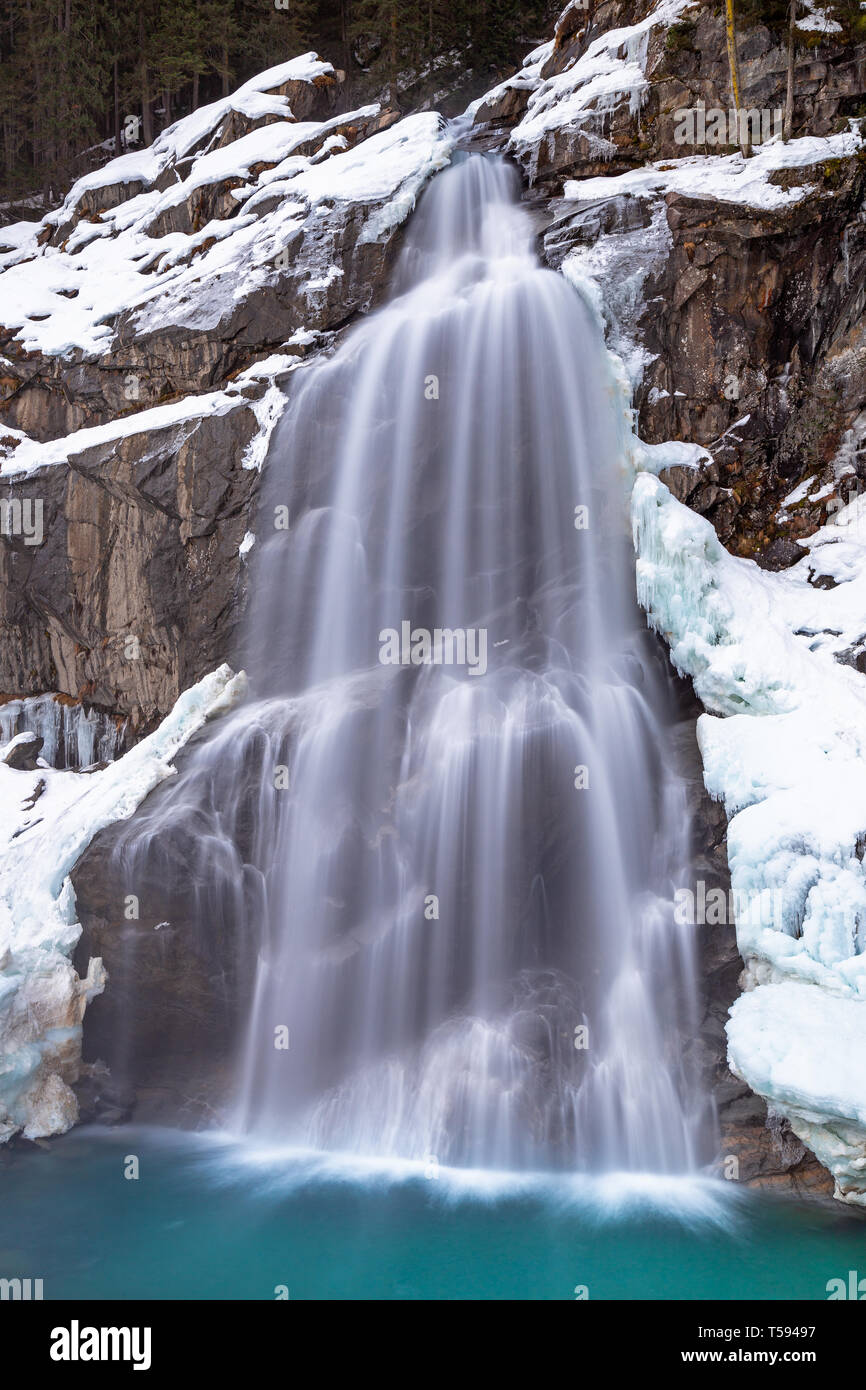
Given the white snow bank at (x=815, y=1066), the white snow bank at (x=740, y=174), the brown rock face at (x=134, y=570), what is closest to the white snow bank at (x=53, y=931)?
the brown rock face at (x=134, y=570)

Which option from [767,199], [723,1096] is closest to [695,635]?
[723,1096]

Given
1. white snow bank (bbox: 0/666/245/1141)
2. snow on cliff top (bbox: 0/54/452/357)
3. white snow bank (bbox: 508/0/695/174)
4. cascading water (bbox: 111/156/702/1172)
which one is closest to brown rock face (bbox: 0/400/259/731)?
cascading water (bbox: 111/156/702/1172)

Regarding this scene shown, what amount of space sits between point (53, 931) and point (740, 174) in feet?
45.0

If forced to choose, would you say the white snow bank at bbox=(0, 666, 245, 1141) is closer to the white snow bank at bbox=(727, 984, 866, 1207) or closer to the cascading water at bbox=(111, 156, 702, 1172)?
the cascading water at bbox=(111, 156, 702, 1172)

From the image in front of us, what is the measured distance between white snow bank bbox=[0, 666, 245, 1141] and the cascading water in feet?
2.66

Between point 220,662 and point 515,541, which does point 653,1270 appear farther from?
point 220,662

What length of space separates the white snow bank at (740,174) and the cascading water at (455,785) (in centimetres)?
236

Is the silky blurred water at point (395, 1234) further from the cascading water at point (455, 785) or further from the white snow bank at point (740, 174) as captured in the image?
the white snow bank at point (740, 174)

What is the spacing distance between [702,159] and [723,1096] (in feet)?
43.7

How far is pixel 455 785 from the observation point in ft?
34.0

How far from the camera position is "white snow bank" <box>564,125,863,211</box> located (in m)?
13.6

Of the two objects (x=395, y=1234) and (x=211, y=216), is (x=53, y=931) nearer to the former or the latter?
(x=395, y=1234)

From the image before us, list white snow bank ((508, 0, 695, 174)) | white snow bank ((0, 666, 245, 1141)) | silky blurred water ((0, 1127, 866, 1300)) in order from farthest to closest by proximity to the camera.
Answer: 1. white snow bank ((508, 0, 695, 174))
2. white snow bank ((0, 666, 245, 1141))
3. silky blurred water ((0, 1127, 866, 1300))

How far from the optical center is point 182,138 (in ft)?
74.1
